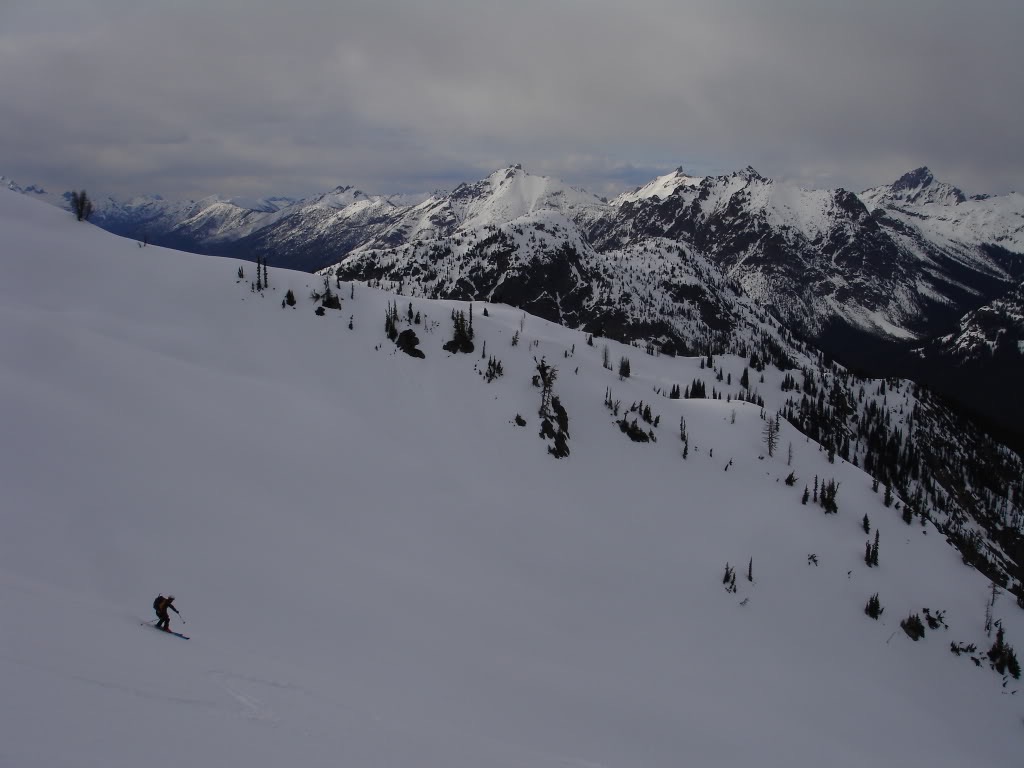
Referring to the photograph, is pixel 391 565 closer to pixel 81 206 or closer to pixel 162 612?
pixel 162 612

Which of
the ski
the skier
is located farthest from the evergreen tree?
the skier

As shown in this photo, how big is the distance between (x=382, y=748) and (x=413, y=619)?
41.0ft

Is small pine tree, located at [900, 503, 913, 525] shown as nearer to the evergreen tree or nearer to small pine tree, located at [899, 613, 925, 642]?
the evergreen tree

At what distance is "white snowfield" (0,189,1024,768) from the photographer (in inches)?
584

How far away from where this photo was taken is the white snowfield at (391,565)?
48.6 ft

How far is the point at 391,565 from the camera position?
103 ft

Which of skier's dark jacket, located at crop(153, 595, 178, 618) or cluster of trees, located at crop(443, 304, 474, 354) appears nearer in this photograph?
skier's dark jacket, located at crop(153, 595, 178, 618)

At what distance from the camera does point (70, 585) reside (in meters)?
18.3

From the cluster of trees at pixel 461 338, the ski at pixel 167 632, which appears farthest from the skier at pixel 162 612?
the cluster of trees at pixel 461 338

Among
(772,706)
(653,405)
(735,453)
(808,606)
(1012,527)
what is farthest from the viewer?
(1012,527)

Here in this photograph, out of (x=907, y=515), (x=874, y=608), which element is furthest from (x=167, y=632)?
(x=907, y=515)

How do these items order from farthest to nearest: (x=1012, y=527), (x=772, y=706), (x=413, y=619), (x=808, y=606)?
1. (x=1012, y=527)
2. (x=808, y=606)
3. (x=772, y=706)
4. (x=413, y=619)

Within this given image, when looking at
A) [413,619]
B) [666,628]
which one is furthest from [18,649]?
[666,628]

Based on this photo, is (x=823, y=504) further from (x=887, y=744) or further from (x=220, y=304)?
(x=220, y=304)
